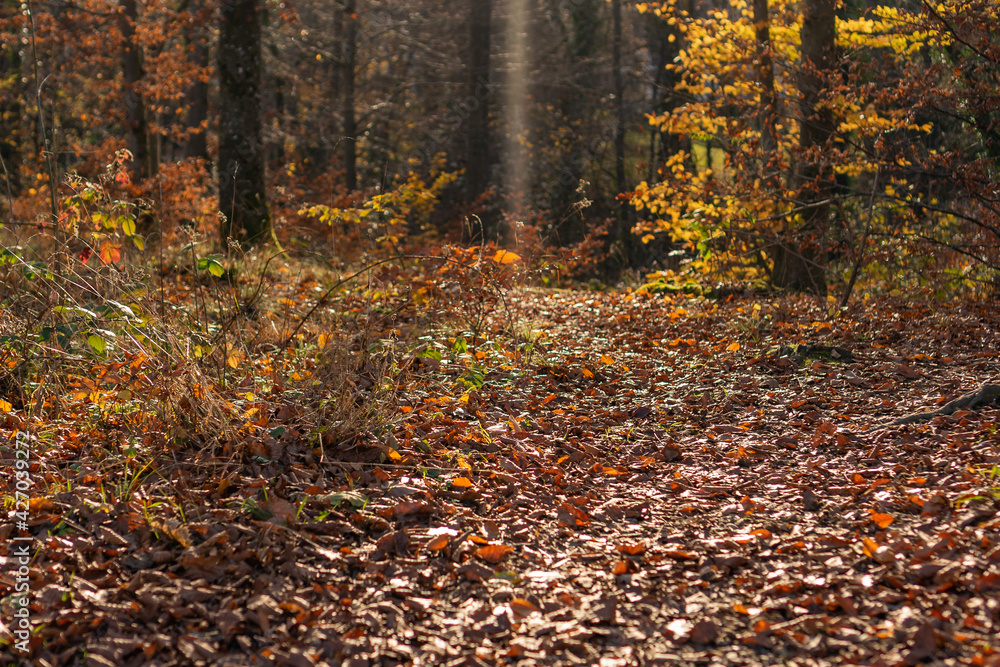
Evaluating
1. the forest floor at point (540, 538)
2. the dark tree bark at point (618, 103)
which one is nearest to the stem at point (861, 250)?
the forest floor at point (540, 538)

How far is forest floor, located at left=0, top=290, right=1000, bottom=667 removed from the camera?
2418 mm

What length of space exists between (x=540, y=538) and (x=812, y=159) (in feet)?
19.1

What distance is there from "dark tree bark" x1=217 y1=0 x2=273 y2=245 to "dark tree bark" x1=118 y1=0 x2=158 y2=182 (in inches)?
117

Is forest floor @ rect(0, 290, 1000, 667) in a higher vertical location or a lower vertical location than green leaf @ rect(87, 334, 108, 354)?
lower

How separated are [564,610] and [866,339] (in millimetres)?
4555

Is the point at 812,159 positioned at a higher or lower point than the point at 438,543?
higher

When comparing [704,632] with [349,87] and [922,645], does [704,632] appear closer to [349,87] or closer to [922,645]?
[922,645]

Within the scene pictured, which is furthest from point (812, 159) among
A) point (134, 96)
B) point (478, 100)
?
point (478, 100)

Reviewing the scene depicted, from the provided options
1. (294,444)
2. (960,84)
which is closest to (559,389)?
(294,444)

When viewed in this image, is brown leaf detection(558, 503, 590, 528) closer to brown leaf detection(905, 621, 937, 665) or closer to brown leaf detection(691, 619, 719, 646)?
brown leaf detection(691, 619, 719, 646)

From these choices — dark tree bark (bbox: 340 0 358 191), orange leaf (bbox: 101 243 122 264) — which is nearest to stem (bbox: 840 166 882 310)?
orange leaf (bbox: 101 243 122 264)

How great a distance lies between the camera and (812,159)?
750 centimetres

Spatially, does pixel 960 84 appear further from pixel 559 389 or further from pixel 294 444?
pixel 294 444

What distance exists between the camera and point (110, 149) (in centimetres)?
1229
